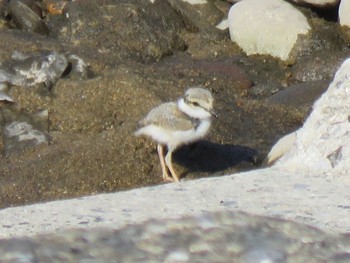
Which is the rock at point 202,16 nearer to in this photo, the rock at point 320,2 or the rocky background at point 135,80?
the rocky background at point 135,80

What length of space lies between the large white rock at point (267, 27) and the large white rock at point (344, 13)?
15.9 inches

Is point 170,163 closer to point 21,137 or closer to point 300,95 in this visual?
point 21,137

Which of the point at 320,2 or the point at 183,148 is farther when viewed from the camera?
the point at 320,2

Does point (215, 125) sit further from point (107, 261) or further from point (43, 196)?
point (107, 261)

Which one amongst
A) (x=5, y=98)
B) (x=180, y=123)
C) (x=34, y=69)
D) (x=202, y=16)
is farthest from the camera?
(x=202, y=16)


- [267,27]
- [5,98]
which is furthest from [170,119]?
[267,27]

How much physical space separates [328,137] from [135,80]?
14.4 ft

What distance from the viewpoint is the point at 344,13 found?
1288cm

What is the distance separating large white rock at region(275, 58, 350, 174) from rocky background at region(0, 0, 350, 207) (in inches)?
99.5

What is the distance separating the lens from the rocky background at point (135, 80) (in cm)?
892

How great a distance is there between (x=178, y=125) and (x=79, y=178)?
874 millimetres

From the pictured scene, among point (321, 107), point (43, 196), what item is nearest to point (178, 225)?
point (321, 107)

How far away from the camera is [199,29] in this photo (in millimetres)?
13617

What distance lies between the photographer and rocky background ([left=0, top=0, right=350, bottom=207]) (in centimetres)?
892
